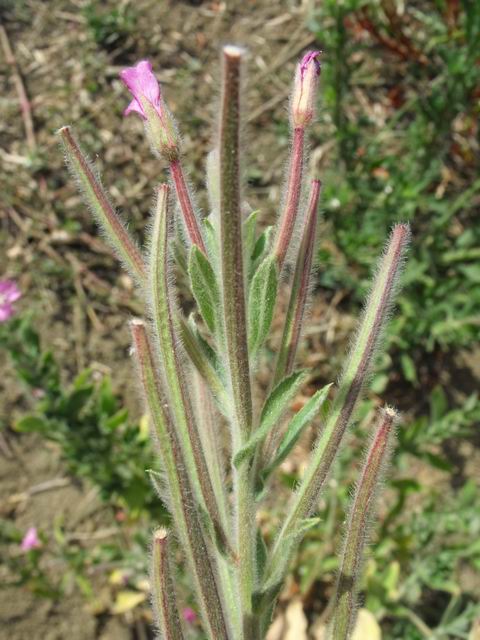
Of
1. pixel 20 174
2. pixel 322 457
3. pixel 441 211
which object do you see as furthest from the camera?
pixel 20 174

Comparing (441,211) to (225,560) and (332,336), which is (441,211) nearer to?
(332,336)

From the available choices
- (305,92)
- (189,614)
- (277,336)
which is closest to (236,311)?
(305,92)

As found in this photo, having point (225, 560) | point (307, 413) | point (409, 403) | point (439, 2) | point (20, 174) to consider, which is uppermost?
point (439, 2)

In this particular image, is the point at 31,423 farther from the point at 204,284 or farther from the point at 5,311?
the point at 204,284

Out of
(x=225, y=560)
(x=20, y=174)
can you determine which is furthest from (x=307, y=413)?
(x=20, y=174)

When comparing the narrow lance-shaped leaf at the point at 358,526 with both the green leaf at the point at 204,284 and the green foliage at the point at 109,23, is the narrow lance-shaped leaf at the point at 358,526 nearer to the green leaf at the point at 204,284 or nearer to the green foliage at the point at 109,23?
the green leaf at the point at 204,284

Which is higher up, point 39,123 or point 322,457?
point 322,457

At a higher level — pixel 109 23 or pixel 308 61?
pixel 308 61

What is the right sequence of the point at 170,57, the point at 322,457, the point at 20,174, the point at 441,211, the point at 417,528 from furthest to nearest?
1. the point at 170,57
2. the point at 20,174
3. the point at 441,211
4. the point at 417,528
5. the point at 322,457
